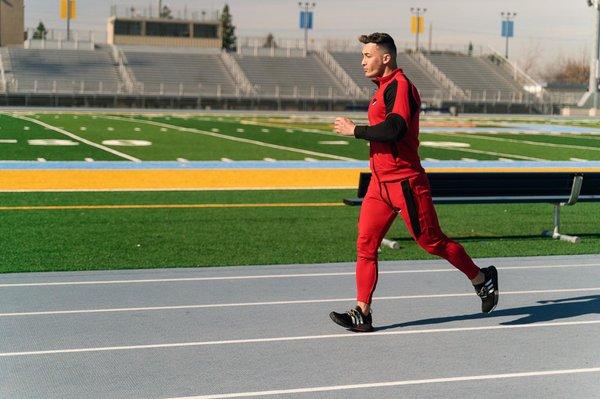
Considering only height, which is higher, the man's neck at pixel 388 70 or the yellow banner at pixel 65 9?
the yellow banner at pixel 65 9

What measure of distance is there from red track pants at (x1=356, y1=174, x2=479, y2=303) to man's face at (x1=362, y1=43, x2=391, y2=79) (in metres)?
0.74

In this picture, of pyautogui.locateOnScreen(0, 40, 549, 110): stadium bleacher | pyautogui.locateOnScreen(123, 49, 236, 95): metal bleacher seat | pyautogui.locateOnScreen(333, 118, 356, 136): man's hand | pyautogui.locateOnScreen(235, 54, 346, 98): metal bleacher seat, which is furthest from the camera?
pyautogui.locateOnScreen(235, 54, 346, 98): metal bleacher seat

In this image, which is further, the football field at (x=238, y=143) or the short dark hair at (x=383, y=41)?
the football field at (x=238, y=143)

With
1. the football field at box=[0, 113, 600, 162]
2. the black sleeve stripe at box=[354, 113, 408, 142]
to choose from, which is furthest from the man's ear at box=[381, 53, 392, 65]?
the football field at box=[0, 113, 600, 162]

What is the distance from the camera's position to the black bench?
11672 mm

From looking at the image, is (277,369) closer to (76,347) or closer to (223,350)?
(223,350)

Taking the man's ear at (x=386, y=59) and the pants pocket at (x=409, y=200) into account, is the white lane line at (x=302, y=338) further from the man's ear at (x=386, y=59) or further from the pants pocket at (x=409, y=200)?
the man's ear at (x=386, y=59)

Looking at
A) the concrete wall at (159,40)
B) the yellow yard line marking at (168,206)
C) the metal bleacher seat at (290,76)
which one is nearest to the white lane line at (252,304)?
the yellow yard line marking at (168,206)

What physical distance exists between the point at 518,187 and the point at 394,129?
561cm

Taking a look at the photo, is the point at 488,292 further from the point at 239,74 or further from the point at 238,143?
the point at 239,74

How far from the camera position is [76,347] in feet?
21.4

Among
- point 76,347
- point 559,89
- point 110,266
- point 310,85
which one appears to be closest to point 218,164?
point 110,266

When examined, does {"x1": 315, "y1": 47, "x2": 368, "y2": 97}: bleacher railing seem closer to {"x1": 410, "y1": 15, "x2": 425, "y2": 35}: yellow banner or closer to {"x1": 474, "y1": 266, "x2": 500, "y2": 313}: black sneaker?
{"x1": 410, "y1": 15, "x2": 425, "y2": 35}: yellow banner

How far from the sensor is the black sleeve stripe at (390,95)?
6832mm
